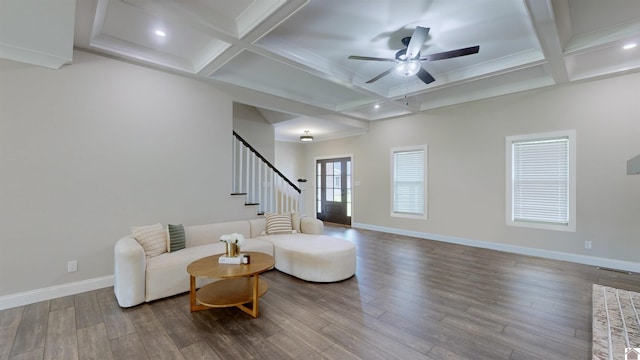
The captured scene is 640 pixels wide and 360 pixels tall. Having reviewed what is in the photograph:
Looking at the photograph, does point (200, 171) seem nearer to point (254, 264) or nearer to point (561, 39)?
point (254, 264)

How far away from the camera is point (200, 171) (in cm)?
424

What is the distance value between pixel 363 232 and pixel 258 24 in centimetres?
549

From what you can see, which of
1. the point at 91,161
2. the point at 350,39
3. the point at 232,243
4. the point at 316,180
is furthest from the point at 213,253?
the point at 316,180

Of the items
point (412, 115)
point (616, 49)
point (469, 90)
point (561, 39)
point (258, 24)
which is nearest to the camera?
point (258, 24)

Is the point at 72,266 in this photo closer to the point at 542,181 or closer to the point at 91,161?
the point at 91,161

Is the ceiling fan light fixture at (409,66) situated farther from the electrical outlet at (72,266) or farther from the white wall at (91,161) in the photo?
the electrical outlet at (72,266)

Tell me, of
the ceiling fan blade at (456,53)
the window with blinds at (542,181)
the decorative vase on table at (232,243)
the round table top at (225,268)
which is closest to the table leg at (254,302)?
the round table top at (225,268)

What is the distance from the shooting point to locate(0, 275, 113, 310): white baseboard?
2840mm

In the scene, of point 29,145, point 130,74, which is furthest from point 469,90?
point 29,145

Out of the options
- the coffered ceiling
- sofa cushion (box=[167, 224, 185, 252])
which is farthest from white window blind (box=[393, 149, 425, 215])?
sofa cushion (box=[167, 224, 185, 252])

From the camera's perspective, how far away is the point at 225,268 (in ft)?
8.92

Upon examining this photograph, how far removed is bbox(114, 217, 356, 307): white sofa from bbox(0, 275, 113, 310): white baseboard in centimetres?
54

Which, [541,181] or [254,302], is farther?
[541,181]

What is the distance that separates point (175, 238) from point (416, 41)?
3783 mm
